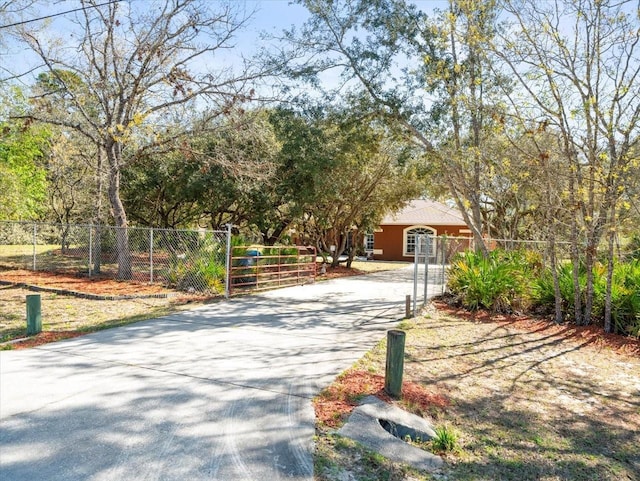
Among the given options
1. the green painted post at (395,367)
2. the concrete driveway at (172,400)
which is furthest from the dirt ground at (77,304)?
the green painted post at (395,367)

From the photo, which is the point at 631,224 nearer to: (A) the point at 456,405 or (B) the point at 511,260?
(B) the point at 511,260

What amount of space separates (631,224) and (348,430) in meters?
9.35

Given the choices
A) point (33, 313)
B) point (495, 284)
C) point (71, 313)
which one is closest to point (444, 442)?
point (33, 313)

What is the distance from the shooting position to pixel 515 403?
191 inches

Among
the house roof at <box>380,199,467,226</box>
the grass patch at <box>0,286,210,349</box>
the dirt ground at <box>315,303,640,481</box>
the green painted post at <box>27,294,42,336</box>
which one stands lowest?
the dirt ground at <box>315,303,640,481</box>

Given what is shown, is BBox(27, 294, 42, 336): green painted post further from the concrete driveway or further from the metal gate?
the metal gate

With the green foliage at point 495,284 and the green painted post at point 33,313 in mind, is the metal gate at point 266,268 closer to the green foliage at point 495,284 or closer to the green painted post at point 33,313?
the green painted post at point 33,313

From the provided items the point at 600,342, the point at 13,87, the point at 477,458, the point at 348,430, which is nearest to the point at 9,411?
the point at 348,430

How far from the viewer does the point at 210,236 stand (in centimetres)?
1192

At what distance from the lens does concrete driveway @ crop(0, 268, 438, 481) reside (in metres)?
3.19

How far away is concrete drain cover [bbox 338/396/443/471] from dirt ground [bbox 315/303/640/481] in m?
0.13

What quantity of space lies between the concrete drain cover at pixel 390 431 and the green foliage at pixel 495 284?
6192 millimetres

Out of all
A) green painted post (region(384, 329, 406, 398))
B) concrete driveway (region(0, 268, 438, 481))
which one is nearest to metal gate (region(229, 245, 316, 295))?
concrete driveway (region(0, 268, 438, 481))

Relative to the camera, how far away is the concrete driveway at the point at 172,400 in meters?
3.19
